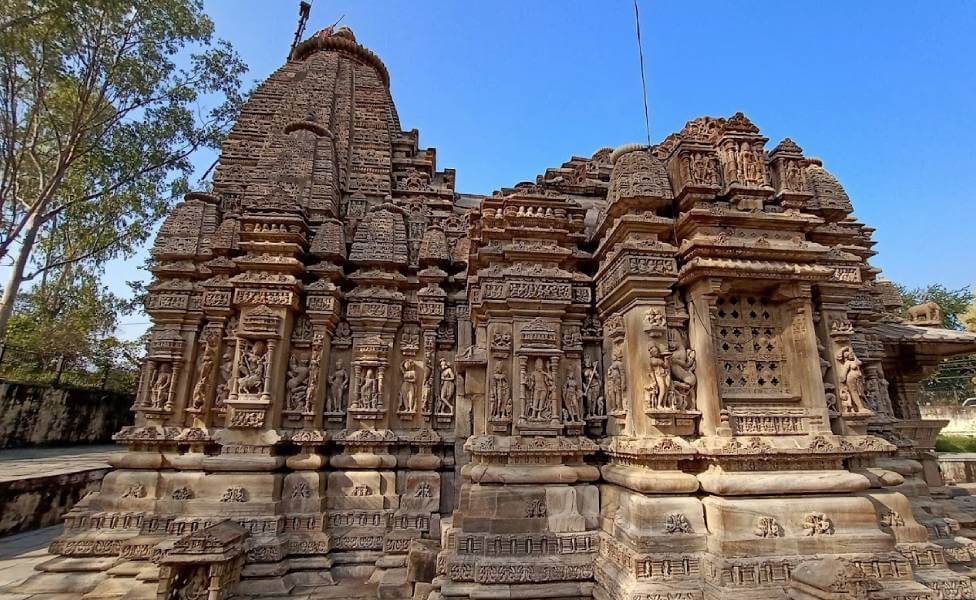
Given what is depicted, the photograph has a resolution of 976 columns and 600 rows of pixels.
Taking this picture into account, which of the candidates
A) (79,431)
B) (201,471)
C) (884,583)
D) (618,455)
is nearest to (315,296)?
(201,471)

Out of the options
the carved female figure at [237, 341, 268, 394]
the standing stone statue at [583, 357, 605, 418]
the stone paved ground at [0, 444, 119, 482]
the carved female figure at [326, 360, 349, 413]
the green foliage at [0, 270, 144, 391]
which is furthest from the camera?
the green foliage at [0, 270, 144, 391]

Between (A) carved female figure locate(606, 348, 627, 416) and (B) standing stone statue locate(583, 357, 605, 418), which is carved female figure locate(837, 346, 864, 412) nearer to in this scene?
(A) carved female figure locate(606, 348, 627, 416)

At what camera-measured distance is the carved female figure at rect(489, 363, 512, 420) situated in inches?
244

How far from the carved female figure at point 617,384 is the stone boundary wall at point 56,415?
14.7 meters

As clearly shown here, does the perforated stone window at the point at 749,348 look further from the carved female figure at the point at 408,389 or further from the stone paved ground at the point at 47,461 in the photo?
the stone paved ground at the point at 47,461

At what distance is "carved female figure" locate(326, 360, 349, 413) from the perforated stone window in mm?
6266

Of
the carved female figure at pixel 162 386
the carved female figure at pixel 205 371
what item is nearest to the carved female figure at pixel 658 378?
the carved female figure at pixel 205 371

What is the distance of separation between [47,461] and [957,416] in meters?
43.4

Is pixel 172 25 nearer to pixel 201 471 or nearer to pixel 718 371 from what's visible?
pixel 201 471

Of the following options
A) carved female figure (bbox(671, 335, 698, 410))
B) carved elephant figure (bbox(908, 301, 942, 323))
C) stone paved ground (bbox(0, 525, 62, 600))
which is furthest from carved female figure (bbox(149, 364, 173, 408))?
carved elephant figure (bbox(908, 301, 942, 323))

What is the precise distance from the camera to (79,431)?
1742cm

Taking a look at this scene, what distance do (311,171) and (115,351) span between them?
22.2m

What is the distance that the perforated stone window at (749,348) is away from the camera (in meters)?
5.53

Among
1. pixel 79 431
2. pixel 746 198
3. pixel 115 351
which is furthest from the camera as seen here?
pixel 115 351
